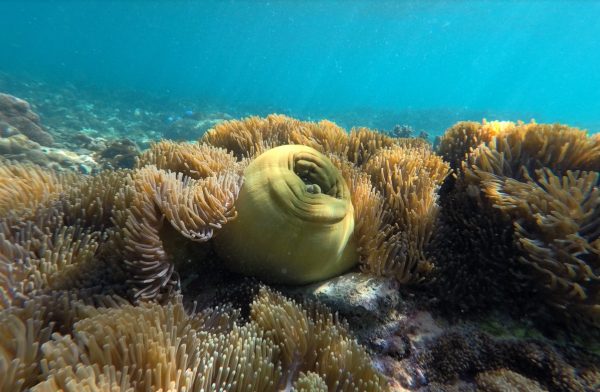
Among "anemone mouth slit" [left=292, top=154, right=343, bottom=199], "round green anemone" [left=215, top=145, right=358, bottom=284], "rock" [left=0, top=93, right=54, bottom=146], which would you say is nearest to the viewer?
"round green anemone" [left=215, top=145, right=358, bottom=284]

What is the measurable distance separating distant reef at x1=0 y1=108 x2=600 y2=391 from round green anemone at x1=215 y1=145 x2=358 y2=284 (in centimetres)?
1

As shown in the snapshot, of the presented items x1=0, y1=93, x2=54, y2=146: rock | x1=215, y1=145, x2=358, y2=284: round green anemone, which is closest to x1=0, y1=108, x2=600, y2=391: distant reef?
x1=215, y1=145, x2=358, y2=284: round green anemone

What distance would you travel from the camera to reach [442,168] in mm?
3670

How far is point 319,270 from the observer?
2.91 m

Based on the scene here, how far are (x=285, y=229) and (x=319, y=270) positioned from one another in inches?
20.7

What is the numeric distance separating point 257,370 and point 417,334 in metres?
1.46

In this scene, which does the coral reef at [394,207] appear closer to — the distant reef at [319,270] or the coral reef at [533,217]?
the distant reef at [319,270]

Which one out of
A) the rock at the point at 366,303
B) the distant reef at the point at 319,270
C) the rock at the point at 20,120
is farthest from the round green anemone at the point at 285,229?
the rock at the point at 20,120

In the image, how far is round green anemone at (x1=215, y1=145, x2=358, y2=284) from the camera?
8.88 ft

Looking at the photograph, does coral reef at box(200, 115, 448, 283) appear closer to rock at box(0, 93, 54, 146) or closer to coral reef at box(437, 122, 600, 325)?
coral reef at box(437, 122, 600, 325)

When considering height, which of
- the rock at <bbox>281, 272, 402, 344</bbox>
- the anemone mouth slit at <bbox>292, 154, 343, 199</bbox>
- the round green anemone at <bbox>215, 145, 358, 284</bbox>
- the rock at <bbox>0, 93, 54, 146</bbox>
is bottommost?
the rock at <bbox>281, 272, 402, 344</bbox>

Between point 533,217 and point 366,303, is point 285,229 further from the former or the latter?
point 533,217

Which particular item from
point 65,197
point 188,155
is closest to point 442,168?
point 188,155

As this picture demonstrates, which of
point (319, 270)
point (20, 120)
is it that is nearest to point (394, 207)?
point (319, 270)
